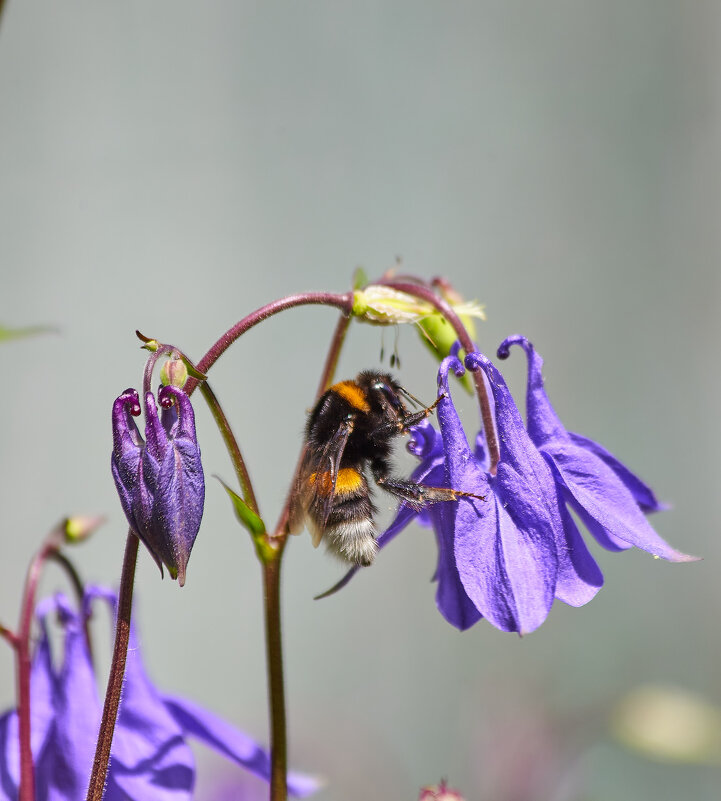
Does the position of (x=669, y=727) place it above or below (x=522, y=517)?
below

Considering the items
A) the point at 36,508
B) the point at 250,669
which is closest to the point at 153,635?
the point at 250,669

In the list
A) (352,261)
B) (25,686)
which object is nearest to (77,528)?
(25,686)

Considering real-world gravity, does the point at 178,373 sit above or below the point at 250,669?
above

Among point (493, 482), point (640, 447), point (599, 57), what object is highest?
point (599, 57)

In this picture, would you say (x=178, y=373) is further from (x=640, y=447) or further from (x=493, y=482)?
(x=640, y=447)

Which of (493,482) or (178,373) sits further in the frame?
(493,482)

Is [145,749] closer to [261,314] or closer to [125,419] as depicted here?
[125,419]

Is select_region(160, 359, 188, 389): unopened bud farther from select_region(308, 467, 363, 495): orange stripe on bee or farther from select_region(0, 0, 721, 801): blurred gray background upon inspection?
select_region(0, 0, 721, 801): blurred gray background
